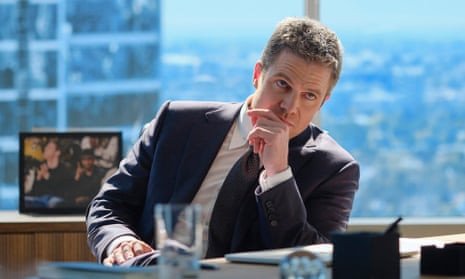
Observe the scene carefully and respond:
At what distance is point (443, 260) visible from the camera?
256cm

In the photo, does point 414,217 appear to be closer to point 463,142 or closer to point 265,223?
point 463,142

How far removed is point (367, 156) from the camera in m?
4.62

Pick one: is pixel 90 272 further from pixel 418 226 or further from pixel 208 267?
pixel 418 226

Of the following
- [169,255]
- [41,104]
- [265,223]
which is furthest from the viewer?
[41,104]

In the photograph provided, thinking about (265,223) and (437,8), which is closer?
(265,223)

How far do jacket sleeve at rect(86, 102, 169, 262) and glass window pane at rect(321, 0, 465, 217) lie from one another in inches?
53.7

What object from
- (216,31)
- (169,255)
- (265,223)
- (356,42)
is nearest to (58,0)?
(216,31)

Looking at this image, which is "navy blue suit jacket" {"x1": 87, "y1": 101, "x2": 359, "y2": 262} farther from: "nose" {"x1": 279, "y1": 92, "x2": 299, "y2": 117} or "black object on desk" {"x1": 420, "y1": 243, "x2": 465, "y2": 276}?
"black object on desk" {"x1": 420, "y1": 243, "x2": 465, "y2": 276}

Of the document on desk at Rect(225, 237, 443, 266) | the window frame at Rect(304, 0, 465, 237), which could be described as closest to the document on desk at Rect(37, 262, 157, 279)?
the document on desk at Rect(225, 237, 443, 266)

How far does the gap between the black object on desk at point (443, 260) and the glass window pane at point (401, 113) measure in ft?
6.71

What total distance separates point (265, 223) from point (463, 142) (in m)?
1.76

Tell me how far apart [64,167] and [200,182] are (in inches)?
48.4

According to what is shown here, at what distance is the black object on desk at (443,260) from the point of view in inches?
101

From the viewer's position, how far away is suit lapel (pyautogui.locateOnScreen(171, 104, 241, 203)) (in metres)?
3.28
